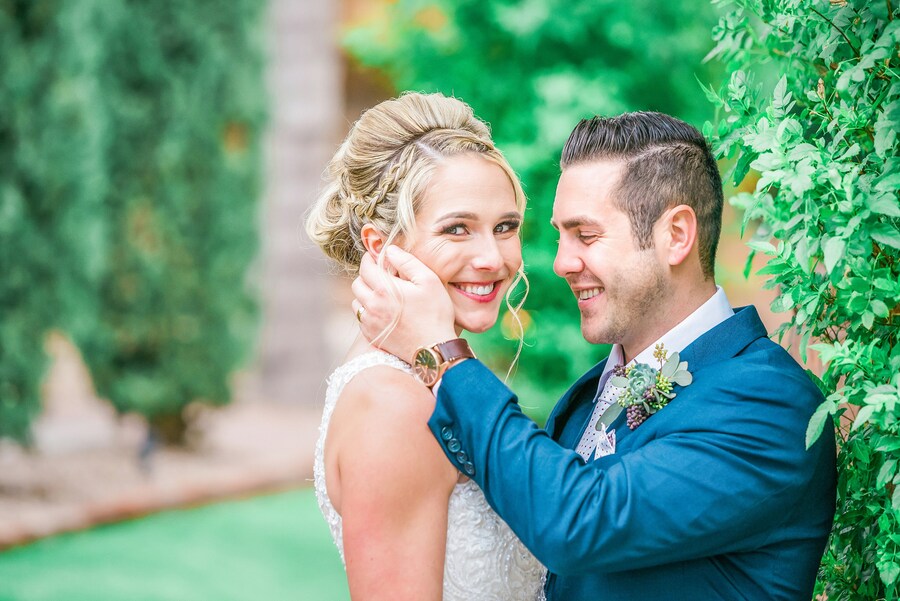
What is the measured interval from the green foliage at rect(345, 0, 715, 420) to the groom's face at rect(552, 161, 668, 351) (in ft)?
10.9

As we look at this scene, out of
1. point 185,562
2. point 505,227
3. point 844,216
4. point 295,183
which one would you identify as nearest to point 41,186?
point 185,562

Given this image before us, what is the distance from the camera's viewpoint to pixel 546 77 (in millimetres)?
6059

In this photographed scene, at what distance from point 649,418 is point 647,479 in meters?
0.27

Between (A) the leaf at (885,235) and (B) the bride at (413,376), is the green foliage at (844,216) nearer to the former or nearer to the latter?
(A) the leaf at (885,235)

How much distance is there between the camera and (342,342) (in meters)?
16.2

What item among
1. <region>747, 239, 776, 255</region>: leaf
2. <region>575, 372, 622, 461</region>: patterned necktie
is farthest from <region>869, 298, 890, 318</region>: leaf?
<region>575, 372, 622, 461</region>: patterned necktie

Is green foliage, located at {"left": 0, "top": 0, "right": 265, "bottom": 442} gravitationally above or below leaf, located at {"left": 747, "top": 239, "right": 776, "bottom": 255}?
above

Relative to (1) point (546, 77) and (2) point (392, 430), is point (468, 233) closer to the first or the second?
(2) point (392, 430)

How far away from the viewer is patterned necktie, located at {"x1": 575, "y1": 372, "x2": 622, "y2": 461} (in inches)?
103

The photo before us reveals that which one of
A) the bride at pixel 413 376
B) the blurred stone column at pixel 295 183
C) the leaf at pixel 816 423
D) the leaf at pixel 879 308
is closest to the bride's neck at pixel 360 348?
the bride at pixel 413 376

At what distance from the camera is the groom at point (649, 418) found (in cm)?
207

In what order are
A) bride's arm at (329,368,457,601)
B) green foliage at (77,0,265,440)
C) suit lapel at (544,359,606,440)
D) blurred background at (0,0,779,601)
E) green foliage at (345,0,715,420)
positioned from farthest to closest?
green foliage at (77,0,265,440) < blurred background at (0,0,779,601) < green foliage at (345,0,715,420) < suit lapel at (544,359,606,440) < bride's arm at (329,368,457,601)

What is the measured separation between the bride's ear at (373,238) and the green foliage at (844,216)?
87 centimetres

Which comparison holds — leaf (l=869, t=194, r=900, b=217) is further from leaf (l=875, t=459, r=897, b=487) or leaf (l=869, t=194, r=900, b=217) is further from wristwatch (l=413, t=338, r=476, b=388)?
wristwatch (l=413, t=338, r=476, b=388)
